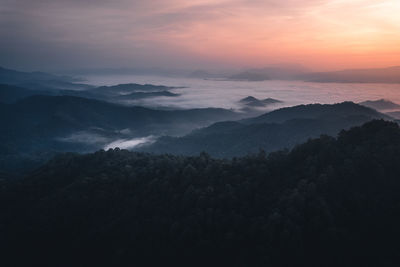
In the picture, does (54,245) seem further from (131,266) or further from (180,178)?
(180,178)

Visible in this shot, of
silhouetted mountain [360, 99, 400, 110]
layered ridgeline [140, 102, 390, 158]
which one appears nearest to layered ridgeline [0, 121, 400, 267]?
layered ridgeline [140, 102, 390, 158]

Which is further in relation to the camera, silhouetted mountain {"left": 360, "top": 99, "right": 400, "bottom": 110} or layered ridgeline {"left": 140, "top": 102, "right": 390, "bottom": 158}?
silhouetted mountain {"left": 360, "top": 99, "right": 400, "bottom": 110}

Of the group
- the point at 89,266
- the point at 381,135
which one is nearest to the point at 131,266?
the point at 89,266

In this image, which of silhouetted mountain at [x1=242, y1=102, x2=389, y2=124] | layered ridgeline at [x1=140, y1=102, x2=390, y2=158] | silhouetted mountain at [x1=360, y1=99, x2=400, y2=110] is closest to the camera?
layered ridgeline at [x1=140, y1=102, x2=390, y2=158]

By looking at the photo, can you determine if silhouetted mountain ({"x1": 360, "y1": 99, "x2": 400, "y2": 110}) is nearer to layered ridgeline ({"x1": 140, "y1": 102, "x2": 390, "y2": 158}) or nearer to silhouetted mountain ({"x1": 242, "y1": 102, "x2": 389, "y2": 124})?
silhouetted mountain ({"x1": 242, "y1": 102, "x2": 389, "y2": 124})

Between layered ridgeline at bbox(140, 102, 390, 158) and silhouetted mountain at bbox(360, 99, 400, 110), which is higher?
silhouetted mountain at bbox(360, 99, 400, 110)

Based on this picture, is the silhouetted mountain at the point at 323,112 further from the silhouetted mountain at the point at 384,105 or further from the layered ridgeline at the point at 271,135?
the silhouetted mountain at the point at 384,105
